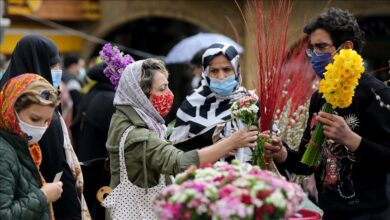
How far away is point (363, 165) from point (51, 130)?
165 centimetres

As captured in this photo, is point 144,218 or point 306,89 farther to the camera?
point 306,89

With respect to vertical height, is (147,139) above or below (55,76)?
below

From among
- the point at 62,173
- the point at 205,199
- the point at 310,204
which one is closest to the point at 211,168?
the point at 205,199

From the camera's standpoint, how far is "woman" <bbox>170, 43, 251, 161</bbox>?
16.1ft

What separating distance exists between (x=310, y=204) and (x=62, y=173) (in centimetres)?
202

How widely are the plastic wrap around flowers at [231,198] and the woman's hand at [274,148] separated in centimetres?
118

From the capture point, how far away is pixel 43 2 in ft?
53.8

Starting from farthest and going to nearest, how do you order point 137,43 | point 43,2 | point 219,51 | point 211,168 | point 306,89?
point 137,43
point 43,2
point 306,89
point 219,51
point 211,168

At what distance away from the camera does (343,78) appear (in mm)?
3910

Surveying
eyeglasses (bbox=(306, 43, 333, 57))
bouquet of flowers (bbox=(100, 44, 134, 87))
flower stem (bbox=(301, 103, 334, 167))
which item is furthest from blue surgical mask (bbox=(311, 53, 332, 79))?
bouquet of flowers (bbox=(100, 44, 134, 87))

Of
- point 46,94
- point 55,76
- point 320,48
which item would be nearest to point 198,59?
point 55,76

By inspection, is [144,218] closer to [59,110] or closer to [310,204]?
[59,110]

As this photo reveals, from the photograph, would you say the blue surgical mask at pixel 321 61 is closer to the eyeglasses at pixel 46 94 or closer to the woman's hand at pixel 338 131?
the woman's hand at pixel 338 131

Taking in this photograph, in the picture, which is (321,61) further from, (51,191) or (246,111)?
(51,191)
